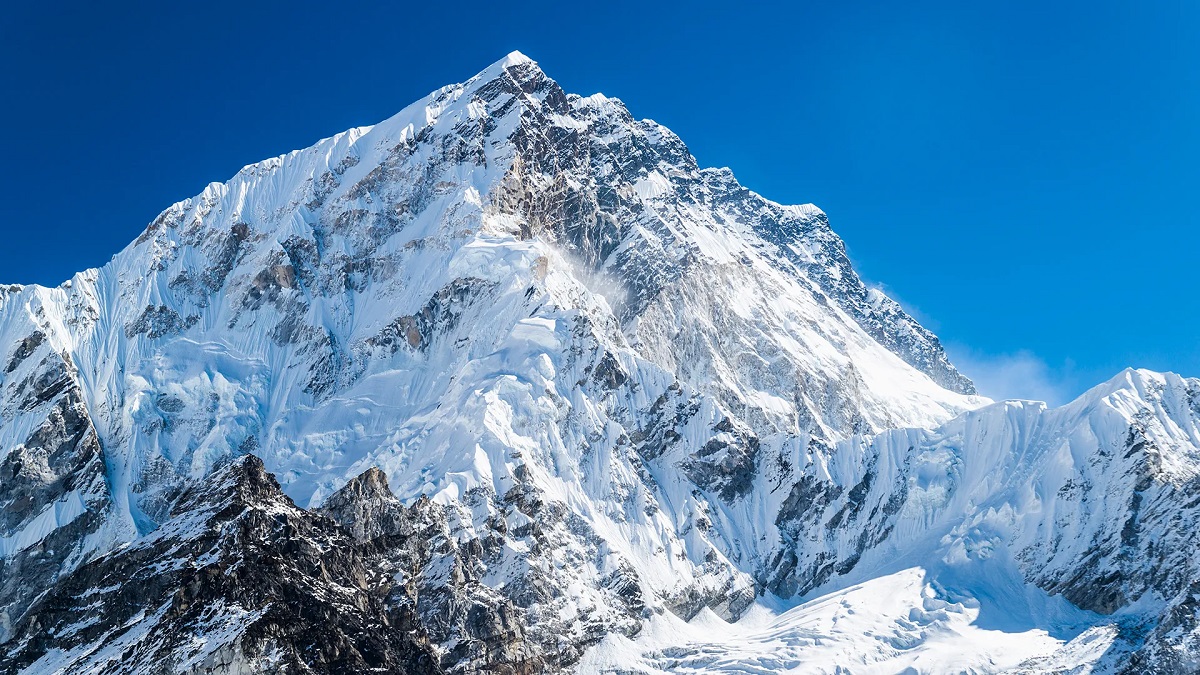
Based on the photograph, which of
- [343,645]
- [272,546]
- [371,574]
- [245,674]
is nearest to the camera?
[245,674]

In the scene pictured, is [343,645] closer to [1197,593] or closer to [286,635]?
[286,635]

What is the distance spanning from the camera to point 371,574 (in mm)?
178750

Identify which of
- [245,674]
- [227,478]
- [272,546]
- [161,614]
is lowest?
[245,674]

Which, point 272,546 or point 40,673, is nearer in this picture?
Result: point 40,673

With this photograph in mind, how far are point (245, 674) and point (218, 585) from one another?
17558mm

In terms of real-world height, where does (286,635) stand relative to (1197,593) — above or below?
below

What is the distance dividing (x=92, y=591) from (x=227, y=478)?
826 inches

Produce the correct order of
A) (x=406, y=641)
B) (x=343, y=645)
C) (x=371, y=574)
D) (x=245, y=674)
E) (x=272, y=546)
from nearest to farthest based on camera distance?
(x=245, y=674)
(x=343, y=645)
(x=272, y=546)
(x=406, y=641)
(x=371, y=574)

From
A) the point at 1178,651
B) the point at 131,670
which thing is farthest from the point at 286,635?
the point at 1178,651

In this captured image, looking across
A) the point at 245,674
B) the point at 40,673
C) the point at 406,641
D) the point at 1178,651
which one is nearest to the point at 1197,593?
the point at 1178,651

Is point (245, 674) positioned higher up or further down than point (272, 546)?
further down

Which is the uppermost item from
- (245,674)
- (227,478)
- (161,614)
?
(227,478)

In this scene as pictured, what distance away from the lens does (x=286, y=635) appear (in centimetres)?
11781

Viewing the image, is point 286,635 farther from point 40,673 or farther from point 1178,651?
point 1178,651
